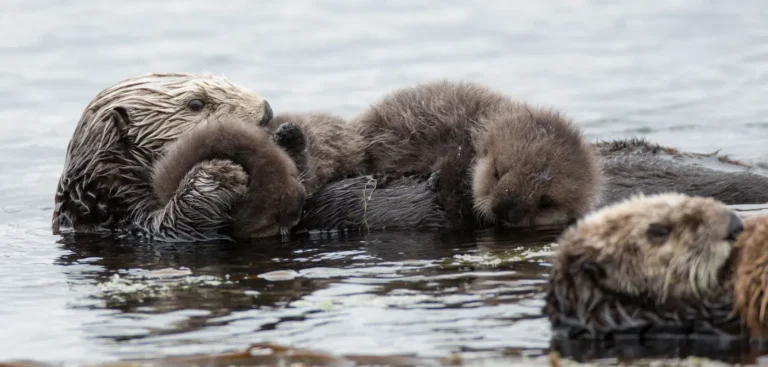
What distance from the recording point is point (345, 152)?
7.26 m

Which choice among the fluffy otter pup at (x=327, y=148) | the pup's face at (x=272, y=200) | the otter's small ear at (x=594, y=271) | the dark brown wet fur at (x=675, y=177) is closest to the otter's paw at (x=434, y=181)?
the fluffy otter pup at (x=327, y=148)

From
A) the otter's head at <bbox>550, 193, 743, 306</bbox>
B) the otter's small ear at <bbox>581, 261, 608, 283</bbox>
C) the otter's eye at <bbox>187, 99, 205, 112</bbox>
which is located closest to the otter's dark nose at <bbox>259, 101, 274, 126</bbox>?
the otter's eye at <bbox>187, 99, 205, 112</bbox>

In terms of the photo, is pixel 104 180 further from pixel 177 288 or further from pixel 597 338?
pixel 597 338

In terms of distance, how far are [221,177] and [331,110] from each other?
675 cm

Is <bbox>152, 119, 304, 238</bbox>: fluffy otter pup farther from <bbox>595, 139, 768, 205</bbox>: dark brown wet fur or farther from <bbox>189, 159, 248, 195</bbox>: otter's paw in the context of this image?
<bbox>595, 139, 768, 205</bbox>: dark brown wet fur

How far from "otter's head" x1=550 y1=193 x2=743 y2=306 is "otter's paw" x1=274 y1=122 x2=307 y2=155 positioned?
262 cm

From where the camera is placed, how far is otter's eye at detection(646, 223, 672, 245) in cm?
448

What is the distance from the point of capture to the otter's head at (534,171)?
6375 mm

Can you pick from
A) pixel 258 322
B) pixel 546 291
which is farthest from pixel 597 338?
pixel 258 322

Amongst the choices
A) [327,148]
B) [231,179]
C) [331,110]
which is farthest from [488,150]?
[331,110]

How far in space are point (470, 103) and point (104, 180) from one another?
7.75 ft

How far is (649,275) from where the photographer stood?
4.43m

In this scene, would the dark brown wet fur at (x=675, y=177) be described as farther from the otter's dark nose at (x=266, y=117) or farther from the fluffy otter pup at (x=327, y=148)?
the otter's dark nose at (x=266, y=117)

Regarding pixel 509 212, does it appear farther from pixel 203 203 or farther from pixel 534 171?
pixel 203 203
